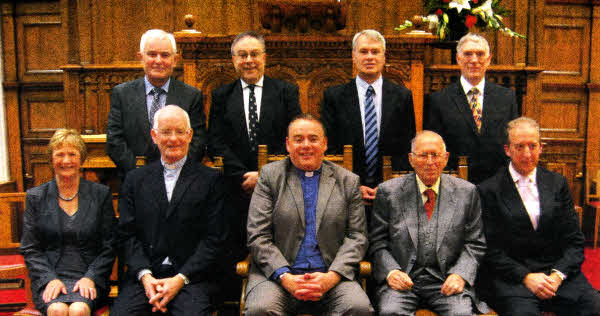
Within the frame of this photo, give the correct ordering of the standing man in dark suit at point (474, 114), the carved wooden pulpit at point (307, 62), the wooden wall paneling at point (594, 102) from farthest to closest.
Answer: the wooden wall paneling at point (594, 102) < the carved wooden pulpit at point (307, 62) < the standing man in dark suit at point (474, 114)

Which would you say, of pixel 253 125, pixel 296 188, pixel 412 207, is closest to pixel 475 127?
pixel 412 207

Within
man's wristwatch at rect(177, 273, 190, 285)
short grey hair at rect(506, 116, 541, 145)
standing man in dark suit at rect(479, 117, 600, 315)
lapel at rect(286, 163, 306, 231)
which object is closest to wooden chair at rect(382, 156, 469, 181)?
standing man in dark suit at rect(479, 117, 600, 315)

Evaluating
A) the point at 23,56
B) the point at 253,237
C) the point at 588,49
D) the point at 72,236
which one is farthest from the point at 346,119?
the point at 23,56

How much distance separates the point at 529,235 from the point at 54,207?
2.52 meters

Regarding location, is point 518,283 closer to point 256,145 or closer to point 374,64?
point 374,64

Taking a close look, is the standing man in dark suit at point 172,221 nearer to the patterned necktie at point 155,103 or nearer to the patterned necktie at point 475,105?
the patterned necktie at point 155,103

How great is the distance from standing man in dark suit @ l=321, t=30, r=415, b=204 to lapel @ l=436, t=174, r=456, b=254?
0.47 metres

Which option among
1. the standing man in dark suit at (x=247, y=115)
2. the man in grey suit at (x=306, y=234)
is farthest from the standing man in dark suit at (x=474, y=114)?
the standing man in dark suit at (x=247, y=115)

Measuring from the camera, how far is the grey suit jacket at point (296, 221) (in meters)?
2.47

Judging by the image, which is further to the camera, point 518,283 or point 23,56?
point 23,56

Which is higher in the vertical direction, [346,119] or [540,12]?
[540,12]

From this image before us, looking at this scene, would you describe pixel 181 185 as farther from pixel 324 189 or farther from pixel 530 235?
pixel 530 235

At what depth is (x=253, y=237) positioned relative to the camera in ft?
8.19

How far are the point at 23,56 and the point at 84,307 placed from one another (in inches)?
178
